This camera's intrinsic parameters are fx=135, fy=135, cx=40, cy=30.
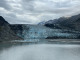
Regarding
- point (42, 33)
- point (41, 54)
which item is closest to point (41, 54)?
point (41, 54)

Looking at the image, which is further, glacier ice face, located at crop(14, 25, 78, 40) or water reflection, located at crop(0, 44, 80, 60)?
glacier ice face, located at crop(14, 25, 78, 40)

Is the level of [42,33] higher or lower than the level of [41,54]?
higher

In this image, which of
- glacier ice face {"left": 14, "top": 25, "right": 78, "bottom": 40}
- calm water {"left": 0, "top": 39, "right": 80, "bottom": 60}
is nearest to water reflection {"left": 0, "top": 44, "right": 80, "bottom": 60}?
calm water {"left": 0, "top": 39, "right": 80, "bottom": 60}

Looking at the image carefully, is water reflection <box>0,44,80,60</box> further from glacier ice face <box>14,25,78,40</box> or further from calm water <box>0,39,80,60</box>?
glacier ice face <box>14,25,78,40</box>

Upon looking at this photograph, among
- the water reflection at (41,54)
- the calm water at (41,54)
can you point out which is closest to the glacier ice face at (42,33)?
the calm water at (41,54)

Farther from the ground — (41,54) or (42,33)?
(42,33)

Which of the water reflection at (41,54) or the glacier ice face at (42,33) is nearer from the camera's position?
the water reflection at (41,54)

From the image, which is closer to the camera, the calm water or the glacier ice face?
the calm water

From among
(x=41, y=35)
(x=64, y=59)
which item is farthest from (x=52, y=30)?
(x=64, y=59)

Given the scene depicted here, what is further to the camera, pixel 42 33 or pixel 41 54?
pixel 42 33

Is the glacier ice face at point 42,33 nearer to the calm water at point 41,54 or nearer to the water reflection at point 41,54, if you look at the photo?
the calm water at point 41,54

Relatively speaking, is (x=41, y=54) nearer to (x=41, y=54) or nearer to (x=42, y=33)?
(x=41, y=54)
